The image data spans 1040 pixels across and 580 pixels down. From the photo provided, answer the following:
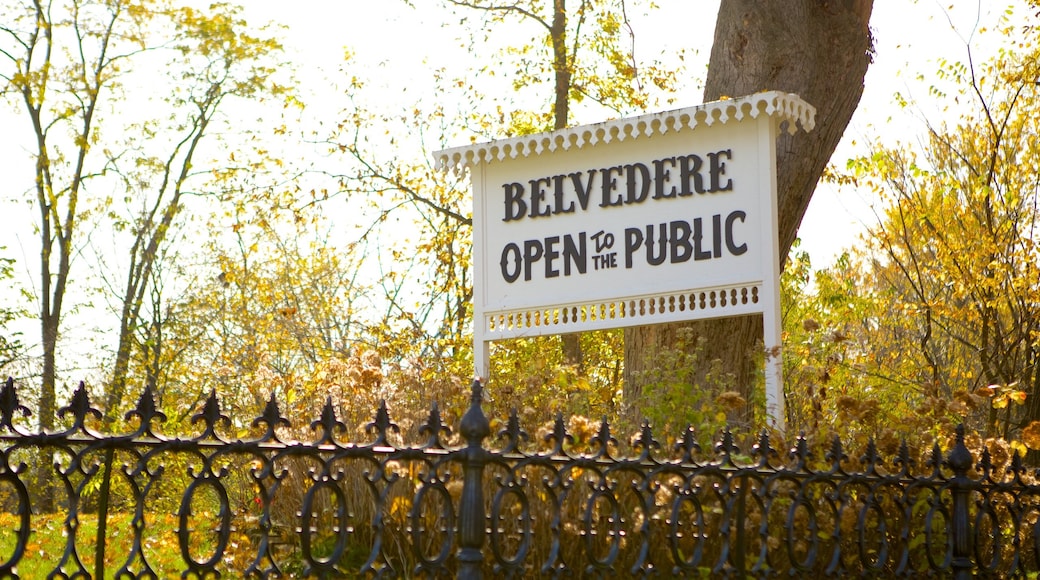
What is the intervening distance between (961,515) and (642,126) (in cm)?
430

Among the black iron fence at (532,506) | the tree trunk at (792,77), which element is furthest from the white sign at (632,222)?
the black iron fence at (532,506)

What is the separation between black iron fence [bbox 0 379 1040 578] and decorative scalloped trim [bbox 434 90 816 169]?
2.93m

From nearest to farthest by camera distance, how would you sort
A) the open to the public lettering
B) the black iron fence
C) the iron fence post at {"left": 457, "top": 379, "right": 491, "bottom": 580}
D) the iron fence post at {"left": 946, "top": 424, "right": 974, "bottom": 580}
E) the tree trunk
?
the black iron fence
the iron fence post at {"left": 457, "top": 379, "right": 491, "bottom": 580}
the iron fence post at {"left": 946, "top": 424, "right": 974, "bottom": 580}
the open to the public lettering
the tree trunk

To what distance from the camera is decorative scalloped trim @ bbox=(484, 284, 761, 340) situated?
857 centimetres

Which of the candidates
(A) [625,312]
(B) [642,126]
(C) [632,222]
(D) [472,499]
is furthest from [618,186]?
(D) [472,499]

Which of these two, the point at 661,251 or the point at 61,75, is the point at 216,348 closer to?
the point at 61,75

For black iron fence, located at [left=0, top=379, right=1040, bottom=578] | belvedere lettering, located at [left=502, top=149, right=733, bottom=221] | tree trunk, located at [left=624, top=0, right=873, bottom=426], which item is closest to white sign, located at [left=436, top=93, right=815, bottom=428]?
belvedere lettering, located at [left=502, top=149, right=733, bottom=221]

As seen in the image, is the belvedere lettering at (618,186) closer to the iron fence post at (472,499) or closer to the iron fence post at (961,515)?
the iron fence post at (961,515)

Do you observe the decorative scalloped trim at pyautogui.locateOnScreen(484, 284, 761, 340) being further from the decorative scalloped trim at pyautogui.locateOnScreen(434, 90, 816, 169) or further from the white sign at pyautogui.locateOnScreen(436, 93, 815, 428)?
the decorative scalloped trim at pyautogui.locateOnScreen(434, 90, 816, 169)

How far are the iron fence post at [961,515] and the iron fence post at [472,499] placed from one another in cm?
260

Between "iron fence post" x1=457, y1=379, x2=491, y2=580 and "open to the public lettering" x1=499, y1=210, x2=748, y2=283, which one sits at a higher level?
"open to the public lettering" x1=499, y1=210, x2=748, y2=283

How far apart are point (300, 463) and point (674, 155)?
3.87m

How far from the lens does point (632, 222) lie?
29.6 feet

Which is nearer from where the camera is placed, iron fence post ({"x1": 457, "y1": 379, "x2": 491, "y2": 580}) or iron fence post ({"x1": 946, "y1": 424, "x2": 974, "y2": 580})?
iron fence post ({"x1": 457, "y1": 379, "x2": 491, "y2": 580})
